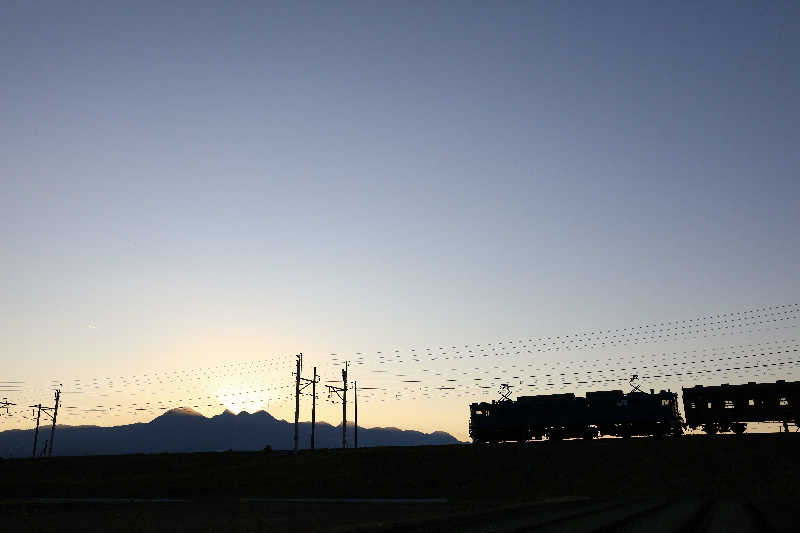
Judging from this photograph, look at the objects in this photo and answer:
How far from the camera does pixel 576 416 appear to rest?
55.6 metres

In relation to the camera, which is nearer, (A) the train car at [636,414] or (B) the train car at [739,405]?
(B) the train car at [739,405]

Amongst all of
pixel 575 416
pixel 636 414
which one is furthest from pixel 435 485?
pixel 636 414

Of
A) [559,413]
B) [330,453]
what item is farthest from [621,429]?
[330,453]

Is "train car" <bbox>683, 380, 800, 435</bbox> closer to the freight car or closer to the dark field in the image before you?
the freight car

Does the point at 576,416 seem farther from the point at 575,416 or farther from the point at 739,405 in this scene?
the point at 739,405

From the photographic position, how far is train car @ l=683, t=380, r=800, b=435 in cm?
4966

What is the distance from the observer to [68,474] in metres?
61.7

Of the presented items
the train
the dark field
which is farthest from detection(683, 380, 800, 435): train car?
the dark field

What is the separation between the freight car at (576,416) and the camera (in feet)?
173

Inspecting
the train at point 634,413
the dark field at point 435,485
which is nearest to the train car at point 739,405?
the train at point 634,413

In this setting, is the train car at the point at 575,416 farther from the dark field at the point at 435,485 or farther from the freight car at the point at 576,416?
the dark field at the point at 435,485

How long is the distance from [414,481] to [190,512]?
20.2 meters

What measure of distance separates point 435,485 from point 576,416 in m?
16.5

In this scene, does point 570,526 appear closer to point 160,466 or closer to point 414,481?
point 414,481
